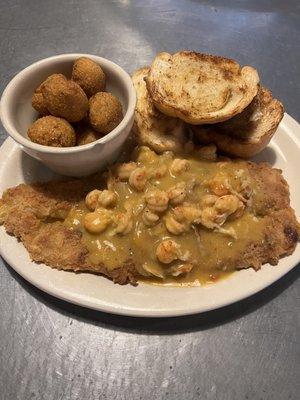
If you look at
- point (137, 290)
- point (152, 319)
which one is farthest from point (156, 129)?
point (152, 319)

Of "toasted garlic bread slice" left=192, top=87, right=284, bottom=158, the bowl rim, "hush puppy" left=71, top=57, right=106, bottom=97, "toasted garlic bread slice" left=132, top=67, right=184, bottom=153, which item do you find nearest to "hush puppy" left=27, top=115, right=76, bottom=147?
the bowl rim

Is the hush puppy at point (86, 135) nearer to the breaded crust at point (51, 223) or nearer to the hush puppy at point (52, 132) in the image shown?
the hush puppy at point (52, 132)

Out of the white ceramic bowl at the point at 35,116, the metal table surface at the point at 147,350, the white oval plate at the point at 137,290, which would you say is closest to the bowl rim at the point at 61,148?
the white ceramic bowl at the point at 35,116

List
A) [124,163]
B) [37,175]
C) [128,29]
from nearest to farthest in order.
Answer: [124,163] → [37,175] → [128,29]

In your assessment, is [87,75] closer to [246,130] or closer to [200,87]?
[200,87]

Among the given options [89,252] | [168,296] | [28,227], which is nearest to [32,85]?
[28,227]

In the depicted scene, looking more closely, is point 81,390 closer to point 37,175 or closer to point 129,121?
point 37,175
